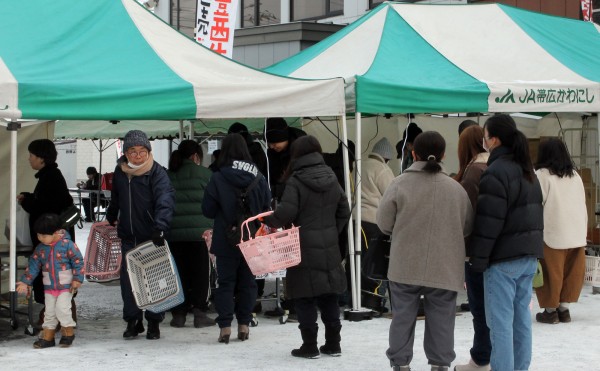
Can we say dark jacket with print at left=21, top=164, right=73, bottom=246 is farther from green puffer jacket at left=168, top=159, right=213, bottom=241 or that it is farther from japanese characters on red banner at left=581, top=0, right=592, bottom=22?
japanese characters on red banner at left=581, top=0, right=592, bottom=22

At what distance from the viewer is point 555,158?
870 cm

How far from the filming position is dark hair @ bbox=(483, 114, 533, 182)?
19.9 feet

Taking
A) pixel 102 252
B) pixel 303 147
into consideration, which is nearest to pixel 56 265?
pixel 102 252

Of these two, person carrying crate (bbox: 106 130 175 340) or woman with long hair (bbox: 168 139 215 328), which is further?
woman with long hair (bbox: 168 139 215 328)

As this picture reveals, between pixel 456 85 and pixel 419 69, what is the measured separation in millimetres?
469

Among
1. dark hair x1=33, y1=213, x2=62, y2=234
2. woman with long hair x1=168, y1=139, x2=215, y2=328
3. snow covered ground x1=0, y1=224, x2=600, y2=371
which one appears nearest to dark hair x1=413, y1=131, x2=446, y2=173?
snow covered ground x1=0, y1=224, x2=600, y2=371

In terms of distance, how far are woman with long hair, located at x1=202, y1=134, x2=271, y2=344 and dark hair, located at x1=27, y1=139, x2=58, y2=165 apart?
1.63 meters

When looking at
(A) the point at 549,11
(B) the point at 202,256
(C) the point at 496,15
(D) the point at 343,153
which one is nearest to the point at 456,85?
(D) the point at 343,153

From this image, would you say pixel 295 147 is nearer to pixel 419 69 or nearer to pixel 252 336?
pixel 252 336

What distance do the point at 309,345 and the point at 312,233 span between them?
2.87 feet

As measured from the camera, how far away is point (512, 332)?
19.9 feet

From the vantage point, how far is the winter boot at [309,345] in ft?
23.7

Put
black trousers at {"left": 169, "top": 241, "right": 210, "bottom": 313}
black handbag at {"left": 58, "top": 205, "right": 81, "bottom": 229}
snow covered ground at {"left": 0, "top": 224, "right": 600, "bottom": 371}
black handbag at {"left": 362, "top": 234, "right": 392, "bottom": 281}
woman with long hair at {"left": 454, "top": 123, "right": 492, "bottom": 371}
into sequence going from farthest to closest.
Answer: black trousers at {"left": 169, "top": 241, "right": 210, "bottom": 313} → black handbag at {"left": 58, "top": 205, "right": 81, "bottom": 229} → snow covered ground at {"left": 0, "top": 224, "right": 600, "bottom": 371} → black handbag at {"left": 362, "top": 234, "right": 392, "bottom": 281} → woman with long hair at {"left": 454, "top": 123, "right": 492, "bottom": 371}

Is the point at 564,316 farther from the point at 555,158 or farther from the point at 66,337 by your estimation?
the point at 66,337
